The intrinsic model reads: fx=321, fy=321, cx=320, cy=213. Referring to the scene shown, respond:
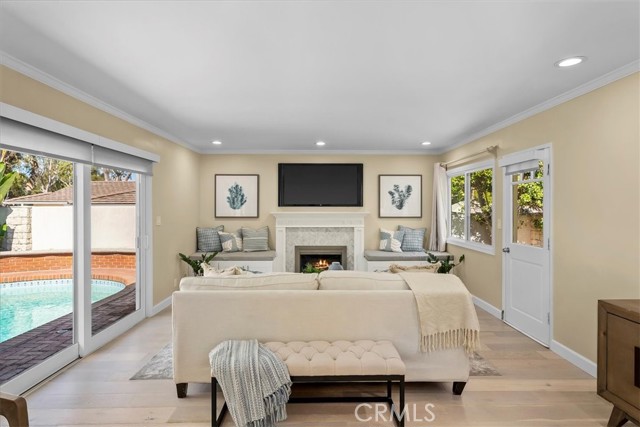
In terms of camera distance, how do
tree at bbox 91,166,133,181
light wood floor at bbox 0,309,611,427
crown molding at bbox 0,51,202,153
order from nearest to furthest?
light wood floor at bbox 0,309,611,427 < crown molding at bbox 0,51,202,153 < tree at bbox 91,166,133,181

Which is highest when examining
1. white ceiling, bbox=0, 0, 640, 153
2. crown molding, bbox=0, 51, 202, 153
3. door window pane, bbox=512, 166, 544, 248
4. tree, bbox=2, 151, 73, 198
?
white ceiling, bbox=0, 0, 640, 153

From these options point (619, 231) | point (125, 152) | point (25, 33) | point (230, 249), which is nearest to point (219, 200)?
point (230, 249)

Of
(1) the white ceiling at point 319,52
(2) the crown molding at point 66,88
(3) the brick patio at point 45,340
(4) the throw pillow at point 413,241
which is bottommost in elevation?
(3) the brick patio at point 45,340

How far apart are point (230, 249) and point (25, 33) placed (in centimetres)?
402

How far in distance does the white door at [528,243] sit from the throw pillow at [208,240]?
14.6ft

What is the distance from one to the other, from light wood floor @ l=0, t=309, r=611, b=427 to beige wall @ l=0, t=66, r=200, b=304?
1.76 metres

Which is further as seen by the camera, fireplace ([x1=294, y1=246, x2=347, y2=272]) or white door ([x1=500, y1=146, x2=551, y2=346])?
fireplace ([x1=294, y1=246, x2=347, y2=272])

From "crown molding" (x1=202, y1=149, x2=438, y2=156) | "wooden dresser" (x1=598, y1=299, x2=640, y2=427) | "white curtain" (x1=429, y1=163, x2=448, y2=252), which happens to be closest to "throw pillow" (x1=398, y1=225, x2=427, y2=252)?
"white curtain" (x1=429, y1=163, x2=448, y2=252)

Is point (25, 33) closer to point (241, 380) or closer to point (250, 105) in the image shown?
point (250, 105)

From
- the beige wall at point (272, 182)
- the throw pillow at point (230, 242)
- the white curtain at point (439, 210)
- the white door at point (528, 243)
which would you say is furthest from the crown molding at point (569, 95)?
the throw pillow at point (230, 242)

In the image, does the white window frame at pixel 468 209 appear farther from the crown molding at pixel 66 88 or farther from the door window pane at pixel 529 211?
the crown molding at pixel 66 88

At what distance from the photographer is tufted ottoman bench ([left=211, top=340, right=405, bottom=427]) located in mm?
1947

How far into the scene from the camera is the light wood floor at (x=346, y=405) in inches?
83.4

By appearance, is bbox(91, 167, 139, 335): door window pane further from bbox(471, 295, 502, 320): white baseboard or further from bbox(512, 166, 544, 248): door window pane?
bbox(512, 166, 544, 248): door window pane
